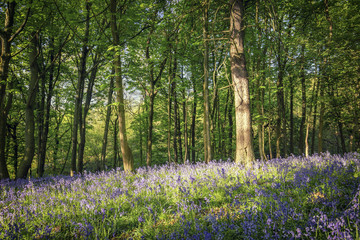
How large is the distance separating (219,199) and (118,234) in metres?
1.95

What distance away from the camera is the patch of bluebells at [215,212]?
8.24 feet

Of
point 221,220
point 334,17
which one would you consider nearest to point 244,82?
point 221,220

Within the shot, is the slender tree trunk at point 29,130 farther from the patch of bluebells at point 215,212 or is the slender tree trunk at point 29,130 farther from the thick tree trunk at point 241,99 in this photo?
the thick tree trunk at point 241,99

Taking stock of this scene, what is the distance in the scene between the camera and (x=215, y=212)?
3.30m

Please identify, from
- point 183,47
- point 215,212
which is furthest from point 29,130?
point 215,212

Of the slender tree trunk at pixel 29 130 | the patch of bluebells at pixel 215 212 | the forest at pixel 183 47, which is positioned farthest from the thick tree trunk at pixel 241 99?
the slender tree trunk at pixel 29 130

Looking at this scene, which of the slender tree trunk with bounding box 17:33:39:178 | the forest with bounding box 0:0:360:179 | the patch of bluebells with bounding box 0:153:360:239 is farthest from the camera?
the slender tree trunk with bounding box 17:33:39:178

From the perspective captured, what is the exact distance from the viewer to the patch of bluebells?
251cm

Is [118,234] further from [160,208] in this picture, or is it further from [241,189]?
[241,189]

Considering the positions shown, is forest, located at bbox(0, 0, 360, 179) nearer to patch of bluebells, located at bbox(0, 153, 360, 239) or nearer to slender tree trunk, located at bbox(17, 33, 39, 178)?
slender tree trunk, located at bbox(17, 33, 39, 178)

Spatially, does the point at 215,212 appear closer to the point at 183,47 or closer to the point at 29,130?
the point at 183,47

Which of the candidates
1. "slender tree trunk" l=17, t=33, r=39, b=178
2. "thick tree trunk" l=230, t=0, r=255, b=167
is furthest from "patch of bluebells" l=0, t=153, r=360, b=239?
"slender tree trunk" l=17, t=33, r=39, b=178

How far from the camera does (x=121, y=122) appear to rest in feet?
23.8

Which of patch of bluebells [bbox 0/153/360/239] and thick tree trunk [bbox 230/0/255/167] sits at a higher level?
thick tree trunk [bbox 230/0/255/167]
